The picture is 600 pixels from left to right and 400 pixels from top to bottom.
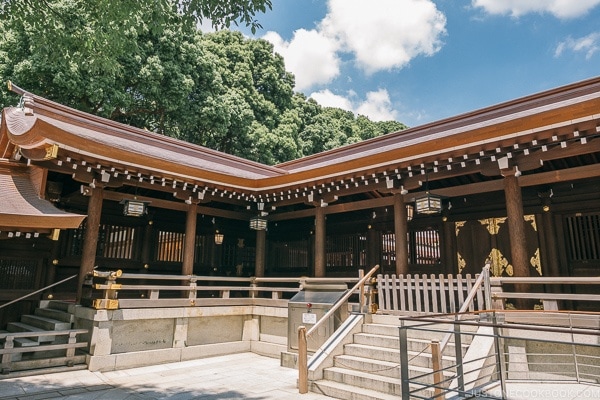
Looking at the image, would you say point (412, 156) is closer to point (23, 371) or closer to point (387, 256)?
point (387, 256)

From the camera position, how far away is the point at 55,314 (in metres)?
9.50

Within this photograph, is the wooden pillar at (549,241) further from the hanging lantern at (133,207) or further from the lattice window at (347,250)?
the hanging lantern at (133,207)

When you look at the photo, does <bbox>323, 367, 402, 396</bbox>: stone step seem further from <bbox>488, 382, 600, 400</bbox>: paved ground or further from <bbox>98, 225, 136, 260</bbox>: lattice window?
<bbox>98, 225, 136, 260</bbox>: lattice window

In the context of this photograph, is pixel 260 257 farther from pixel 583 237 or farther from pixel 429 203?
pixel 583 237

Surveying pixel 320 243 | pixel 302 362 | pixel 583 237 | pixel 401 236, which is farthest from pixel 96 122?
pixel 583 237

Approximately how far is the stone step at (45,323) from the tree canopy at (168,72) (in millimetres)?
5957

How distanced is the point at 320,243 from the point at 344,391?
5.47m

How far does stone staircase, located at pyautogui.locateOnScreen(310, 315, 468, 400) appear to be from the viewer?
21.2 feet

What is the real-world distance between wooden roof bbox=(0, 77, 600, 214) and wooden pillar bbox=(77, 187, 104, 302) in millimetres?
408

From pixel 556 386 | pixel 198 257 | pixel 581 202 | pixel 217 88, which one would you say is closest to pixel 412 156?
pixel 581 202

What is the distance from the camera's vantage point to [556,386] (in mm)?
6145

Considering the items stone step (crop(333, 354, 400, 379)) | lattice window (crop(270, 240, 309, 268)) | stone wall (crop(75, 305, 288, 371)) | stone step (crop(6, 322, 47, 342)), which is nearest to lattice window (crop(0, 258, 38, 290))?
stone step (crop(6, 322, 47, 342))

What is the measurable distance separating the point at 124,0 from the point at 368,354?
325 inches

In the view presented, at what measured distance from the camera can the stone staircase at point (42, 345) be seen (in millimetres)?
7496
